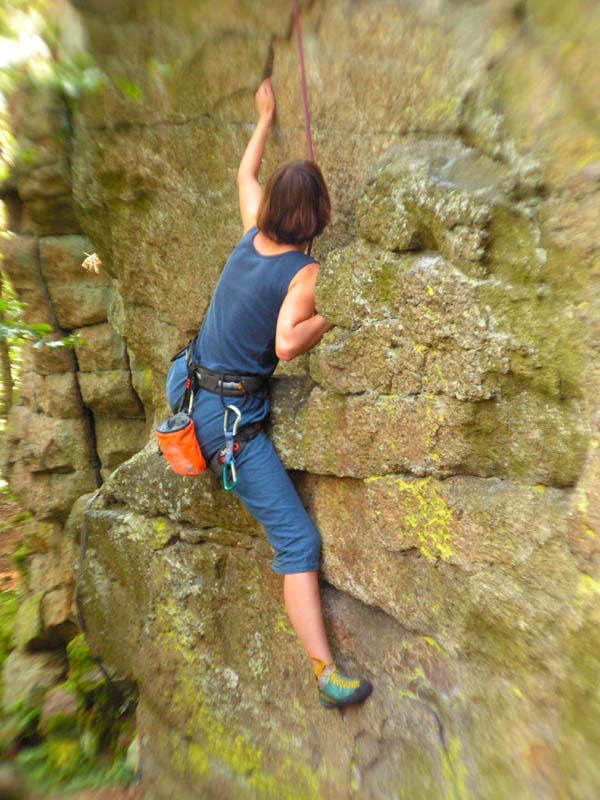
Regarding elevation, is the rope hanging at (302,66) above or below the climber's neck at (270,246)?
above

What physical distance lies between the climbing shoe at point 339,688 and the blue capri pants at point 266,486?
0.62m

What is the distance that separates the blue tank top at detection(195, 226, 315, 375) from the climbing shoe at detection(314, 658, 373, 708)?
187 cm

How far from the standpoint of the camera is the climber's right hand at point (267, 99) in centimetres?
372

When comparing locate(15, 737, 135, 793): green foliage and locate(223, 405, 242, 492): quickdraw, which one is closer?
locate(223, 405, 242, 492): quickdraw

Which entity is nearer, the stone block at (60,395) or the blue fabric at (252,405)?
the blue fabric at (252,405)

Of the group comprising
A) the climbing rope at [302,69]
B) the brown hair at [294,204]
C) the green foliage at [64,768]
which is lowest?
the green foliage at [64,768]

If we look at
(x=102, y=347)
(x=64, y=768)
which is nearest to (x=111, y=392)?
(x=102, y=347)

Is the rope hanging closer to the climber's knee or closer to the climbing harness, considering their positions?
the climbing harness

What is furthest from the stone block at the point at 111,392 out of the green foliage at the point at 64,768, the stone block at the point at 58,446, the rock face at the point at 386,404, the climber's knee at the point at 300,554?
the climber's knee at the point at 300,554

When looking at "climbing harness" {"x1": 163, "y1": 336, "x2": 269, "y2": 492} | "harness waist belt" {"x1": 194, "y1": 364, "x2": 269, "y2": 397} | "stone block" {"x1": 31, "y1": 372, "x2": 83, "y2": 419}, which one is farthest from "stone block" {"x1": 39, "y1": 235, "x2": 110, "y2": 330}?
"harness waist belt" {"x1": 194, "y1": 364, "x2": 269, "y2": 397}

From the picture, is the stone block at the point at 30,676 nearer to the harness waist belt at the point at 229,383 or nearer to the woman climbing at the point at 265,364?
the woman climbing at the point at 265,364

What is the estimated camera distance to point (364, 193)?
2.98 metres

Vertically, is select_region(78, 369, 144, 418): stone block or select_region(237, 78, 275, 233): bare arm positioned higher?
select_region(237, 78, 275, 233): bare arm

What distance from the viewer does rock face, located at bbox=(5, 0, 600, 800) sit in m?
2.42
